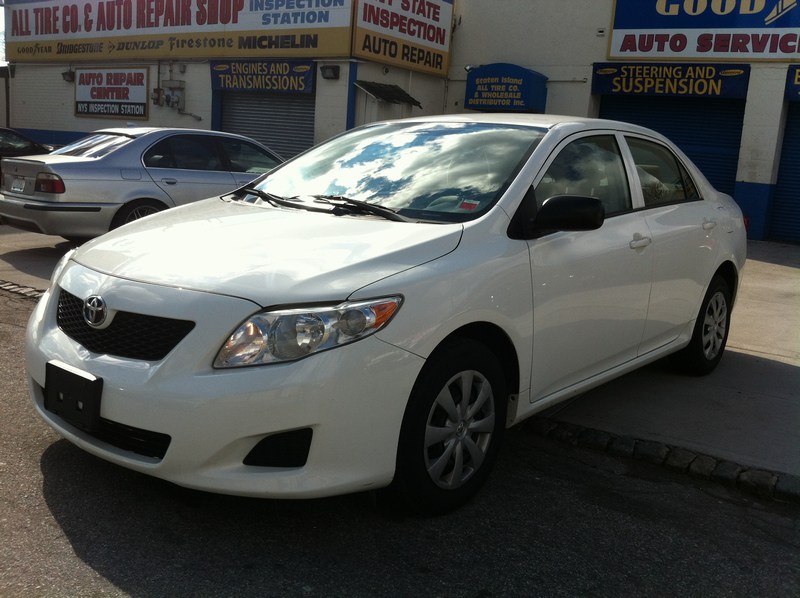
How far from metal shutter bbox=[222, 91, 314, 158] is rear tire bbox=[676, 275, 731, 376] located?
1310 cm

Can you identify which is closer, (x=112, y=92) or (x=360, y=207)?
(x=360, y=207)

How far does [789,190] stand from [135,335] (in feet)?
49.2

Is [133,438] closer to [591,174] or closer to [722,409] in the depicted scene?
[591,174]

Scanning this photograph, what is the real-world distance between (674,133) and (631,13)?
8.18 feet

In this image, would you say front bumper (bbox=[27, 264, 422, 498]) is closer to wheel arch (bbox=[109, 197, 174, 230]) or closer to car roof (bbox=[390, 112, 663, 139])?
car roof (bbox=[390, 112, 663, 139])

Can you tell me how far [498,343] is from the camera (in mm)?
3514

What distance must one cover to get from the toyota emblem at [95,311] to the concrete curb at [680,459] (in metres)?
2.39

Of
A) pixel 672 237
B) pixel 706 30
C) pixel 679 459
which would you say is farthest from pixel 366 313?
pixel 706 30

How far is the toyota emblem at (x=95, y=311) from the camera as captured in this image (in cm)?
305

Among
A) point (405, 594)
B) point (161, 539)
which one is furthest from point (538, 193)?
point (161, 539)

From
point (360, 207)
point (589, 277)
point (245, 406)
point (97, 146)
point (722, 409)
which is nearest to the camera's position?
point (245, 406)

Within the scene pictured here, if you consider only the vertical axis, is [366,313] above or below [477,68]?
below

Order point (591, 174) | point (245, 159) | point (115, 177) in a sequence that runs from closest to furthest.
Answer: point (591, 174)
point (115, 177)
point (245, 159)

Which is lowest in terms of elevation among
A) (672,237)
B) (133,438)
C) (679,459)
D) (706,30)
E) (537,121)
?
(679,459)
